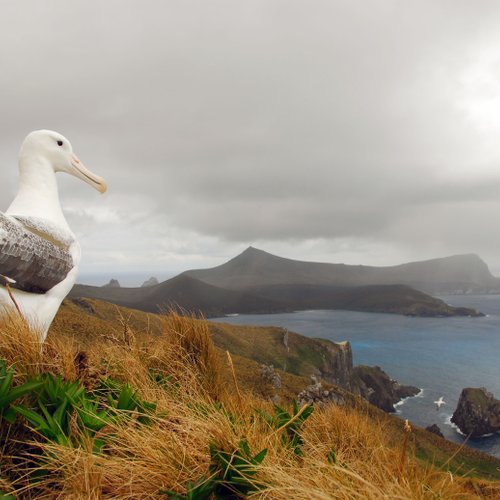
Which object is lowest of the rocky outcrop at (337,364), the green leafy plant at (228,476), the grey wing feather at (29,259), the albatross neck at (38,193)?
the rocky outcrop at (337,364)

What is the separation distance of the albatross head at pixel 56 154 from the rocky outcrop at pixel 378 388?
134042 millimetres

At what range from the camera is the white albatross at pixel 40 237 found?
548cm

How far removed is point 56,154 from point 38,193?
0.97 m

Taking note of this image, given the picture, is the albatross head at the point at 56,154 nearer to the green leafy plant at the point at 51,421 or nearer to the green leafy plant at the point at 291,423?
the green leafy plant at the point at 51,421

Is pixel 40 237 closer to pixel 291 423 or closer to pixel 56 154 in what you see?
pixel 56 154

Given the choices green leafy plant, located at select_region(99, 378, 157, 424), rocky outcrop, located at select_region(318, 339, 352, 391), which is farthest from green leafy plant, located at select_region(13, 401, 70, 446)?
rocky outcrop, located at select_region(318, 339, 352, 391)

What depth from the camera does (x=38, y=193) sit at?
22.5 feet

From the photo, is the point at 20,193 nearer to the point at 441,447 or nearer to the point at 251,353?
the point at 441,447

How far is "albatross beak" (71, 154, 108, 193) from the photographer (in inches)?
306

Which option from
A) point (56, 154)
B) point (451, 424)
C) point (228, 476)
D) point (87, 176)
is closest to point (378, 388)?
point (451, 424)

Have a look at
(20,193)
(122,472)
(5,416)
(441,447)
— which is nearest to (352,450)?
(122,472)

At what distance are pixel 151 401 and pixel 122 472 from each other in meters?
1.47

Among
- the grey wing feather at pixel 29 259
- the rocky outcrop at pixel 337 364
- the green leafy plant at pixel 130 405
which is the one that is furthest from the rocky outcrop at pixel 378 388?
the green leafy plant at pixel 130 405

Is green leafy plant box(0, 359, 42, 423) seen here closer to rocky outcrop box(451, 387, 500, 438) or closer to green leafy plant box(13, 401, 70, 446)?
green leafy plant box(13, 401, 70, 446)
